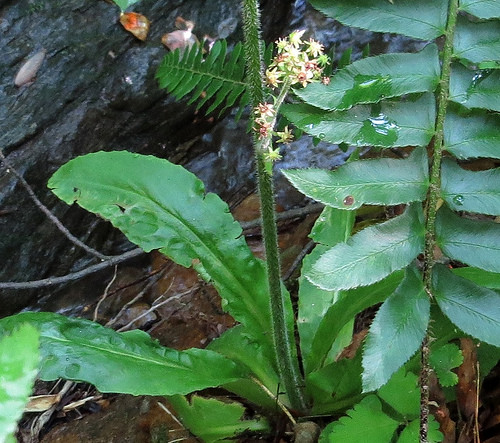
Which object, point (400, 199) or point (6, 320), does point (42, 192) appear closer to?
point (6, 320)

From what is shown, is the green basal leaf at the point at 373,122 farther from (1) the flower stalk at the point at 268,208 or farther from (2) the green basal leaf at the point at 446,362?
(2) the green basal leaf at the point at 446,362

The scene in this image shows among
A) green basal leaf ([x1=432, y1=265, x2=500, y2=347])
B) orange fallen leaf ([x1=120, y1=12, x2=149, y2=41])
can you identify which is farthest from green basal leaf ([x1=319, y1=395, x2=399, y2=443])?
orange fallen leaf ([x1=120, y1=12, x2=149, y2=41])

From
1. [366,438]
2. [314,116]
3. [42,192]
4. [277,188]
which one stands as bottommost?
[277,188]

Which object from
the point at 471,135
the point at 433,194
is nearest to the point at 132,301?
the point at 433,194

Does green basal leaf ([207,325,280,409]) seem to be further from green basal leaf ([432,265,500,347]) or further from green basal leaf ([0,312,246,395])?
green basal leaf ([432,265,500,347])

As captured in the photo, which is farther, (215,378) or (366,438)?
(215,378)

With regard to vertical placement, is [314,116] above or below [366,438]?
above

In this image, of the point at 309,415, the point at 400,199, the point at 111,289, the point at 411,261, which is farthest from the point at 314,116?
the point at 111,289
